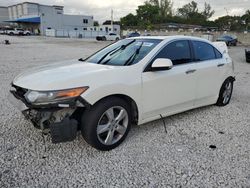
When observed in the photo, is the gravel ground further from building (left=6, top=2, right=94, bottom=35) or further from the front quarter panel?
building (left=6, top=2, right=94, bottom=35)

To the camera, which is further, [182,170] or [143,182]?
[182,170]

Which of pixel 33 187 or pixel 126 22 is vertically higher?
pixel 126 22

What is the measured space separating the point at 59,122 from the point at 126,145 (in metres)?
1.07

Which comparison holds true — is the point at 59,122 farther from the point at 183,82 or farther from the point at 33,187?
the point at 183,82

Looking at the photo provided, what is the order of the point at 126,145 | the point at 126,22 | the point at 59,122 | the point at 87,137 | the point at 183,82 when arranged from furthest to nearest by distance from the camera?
the point at 126,22 < the point at 183,82 < the point at 126,145 < the point at 87,137 < the point at 59,122

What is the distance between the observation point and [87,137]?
305 cm

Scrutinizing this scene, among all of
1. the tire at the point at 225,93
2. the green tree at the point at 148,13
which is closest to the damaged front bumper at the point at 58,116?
the tire at the point at 225,93

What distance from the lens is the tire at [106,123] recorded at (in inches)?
118

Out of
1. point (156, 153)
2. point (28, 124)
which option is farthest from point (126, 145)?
point (28, 124)

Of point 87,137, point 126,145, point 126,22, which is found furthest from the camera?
point 126,22

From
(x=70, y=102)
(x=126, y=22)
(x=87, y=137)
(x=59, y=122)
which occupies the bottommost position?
(x=87, y=137)

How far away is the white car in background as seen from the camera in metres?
2.87

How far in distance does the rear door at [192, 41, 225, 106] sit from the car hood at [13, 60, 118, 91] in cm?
176

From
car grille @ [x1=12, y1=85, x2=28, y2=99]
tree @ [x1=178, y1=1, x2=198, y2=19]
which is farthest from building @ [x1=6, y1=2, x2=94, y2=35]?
car grille @ [x1=12, y1=85, x2=28, y2=99]
